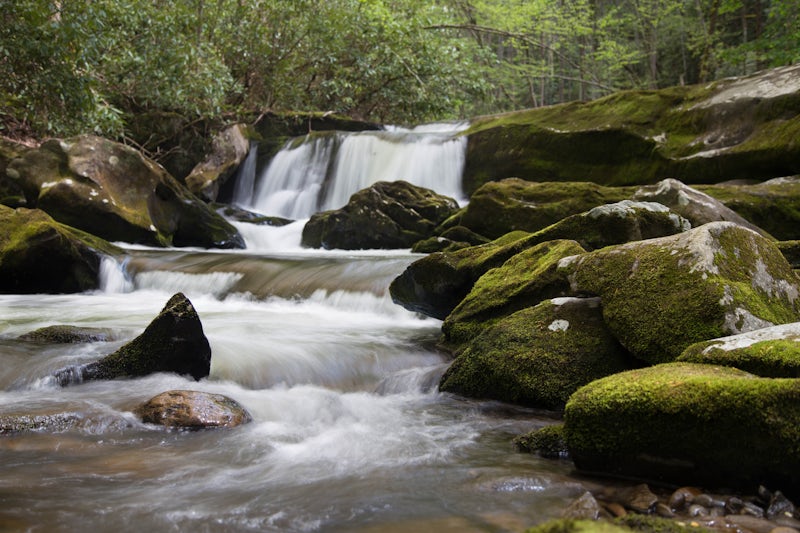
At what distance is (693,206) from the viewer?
778 cm

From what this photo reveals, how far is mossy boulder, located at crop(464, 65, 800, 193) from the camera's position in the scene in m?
10.8

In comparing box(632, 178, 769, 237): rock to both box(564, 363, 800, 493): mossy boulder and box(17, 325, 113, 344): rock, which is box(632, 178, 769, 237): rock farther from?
box(17, 325, 113, 344): rock

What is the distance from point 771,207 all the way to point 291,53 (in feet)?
46.3

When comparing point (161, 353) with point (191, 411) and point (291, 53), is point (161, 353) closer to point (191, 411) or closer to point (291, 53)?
point (191, 411)

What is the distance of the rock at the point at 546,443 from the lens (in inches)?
138

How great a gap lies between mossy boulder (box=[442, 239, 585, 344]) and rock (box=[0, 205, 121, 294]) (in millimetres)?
6274

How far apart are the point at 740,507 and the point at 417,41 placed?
17886 mm

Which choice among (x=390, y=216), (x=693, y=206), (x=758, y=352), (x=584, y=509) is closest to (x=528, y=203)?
(x=693, y=206)

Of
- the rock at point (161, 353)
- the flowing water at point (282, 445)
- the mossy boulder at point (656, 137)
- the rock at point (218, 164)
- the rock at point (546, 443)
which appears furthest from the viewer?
the rock at point (218, 164)

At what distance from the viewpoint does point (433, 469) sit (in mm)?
3502

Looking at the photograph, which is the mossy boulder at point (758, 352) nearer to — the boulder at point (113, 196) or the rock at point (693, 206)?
the rock at point (693, 206)

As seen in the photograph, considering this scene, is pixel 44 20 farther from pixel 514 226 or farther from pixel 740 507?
pixel 740 507

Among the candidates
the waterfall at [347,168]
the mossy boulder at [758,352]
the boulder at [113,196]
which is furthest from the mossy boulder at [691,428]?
the waterfall at [347,168]

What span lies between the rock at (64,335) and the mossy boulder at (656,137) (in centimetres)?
1044
